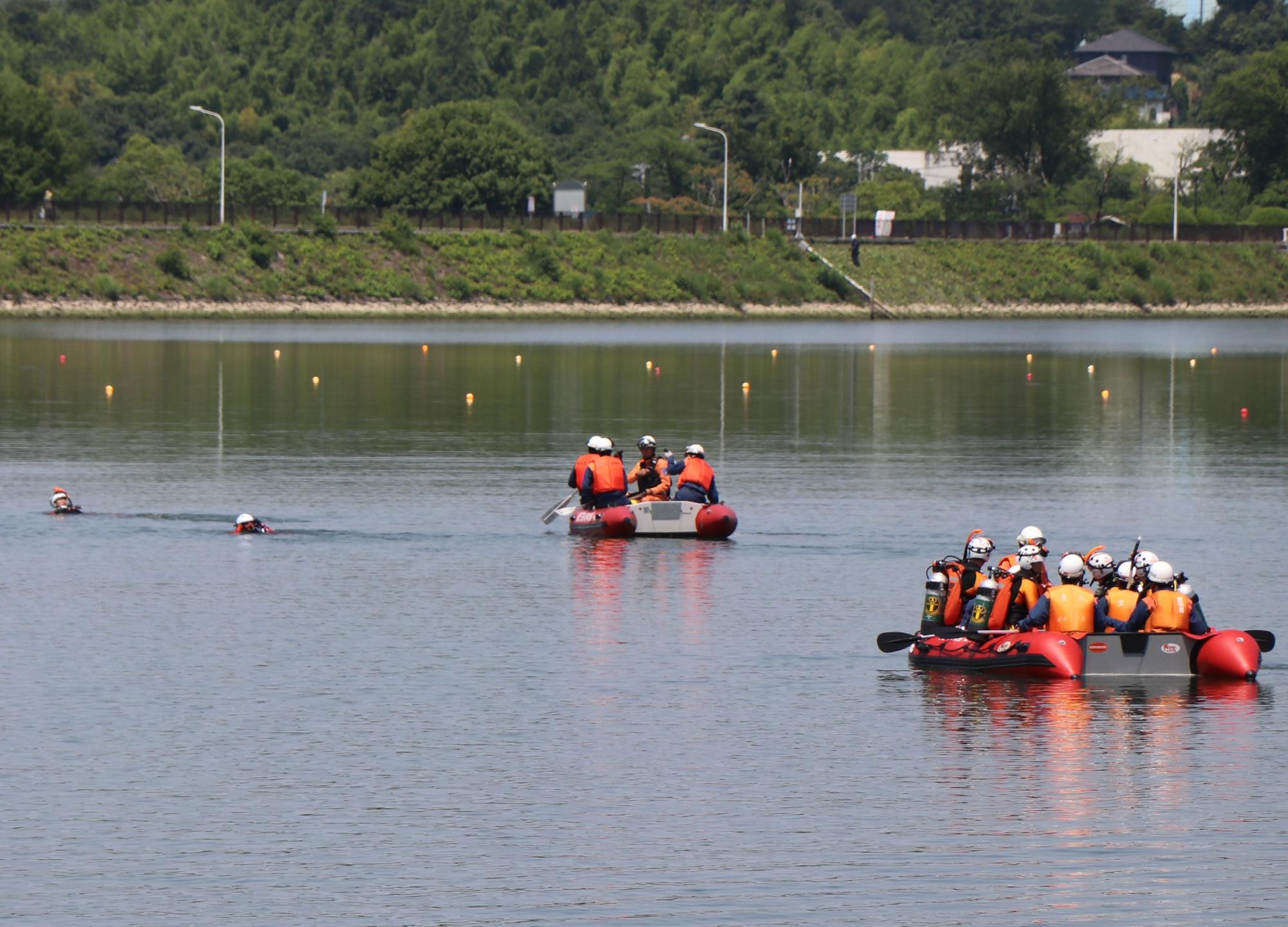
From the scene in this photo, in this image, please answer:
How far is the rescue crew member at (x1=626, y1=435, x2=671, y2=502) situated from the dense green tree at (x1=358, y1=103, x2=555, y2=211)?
448 feet

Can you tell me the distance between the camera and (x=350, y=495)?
5319 centimetres

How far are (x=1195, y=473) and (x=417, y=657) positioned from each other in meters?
33.8

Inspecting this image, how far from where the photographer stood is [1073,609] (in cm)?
3128

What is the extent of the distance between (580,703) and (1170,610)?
8.69m

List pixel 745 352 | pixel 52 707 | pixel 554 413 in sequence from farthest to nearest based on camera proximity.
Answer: pixel 745 352 < pixel 554 413 < pixel 52 707

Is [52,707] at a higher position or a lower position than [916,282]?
lower

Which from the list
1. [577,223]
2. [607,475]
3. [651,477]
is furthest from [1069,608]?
[577,223]

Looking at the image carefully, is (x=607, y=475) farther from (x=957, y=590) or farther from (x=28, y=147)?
(x=28, y=147)

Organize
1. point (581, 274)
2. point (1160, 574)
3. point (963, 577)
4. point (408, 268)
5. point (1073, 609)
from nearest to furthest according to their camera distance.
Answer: point (1160, 574), point (1073, 609), point (963, 577), point (408, 268), point (581, 274)

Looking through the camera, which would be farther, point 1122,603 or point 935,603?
point 935,603

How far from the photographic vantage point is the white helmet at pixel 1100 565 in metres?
31.7

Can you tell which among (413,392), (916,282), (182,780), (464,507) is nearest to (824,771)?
(182,780)

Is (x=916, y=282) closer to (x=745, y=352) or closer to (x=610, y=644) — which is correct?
(x=745, y=352)

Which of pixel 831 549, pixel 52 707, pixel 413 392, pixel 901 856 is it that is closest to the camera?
pixel 901 856
